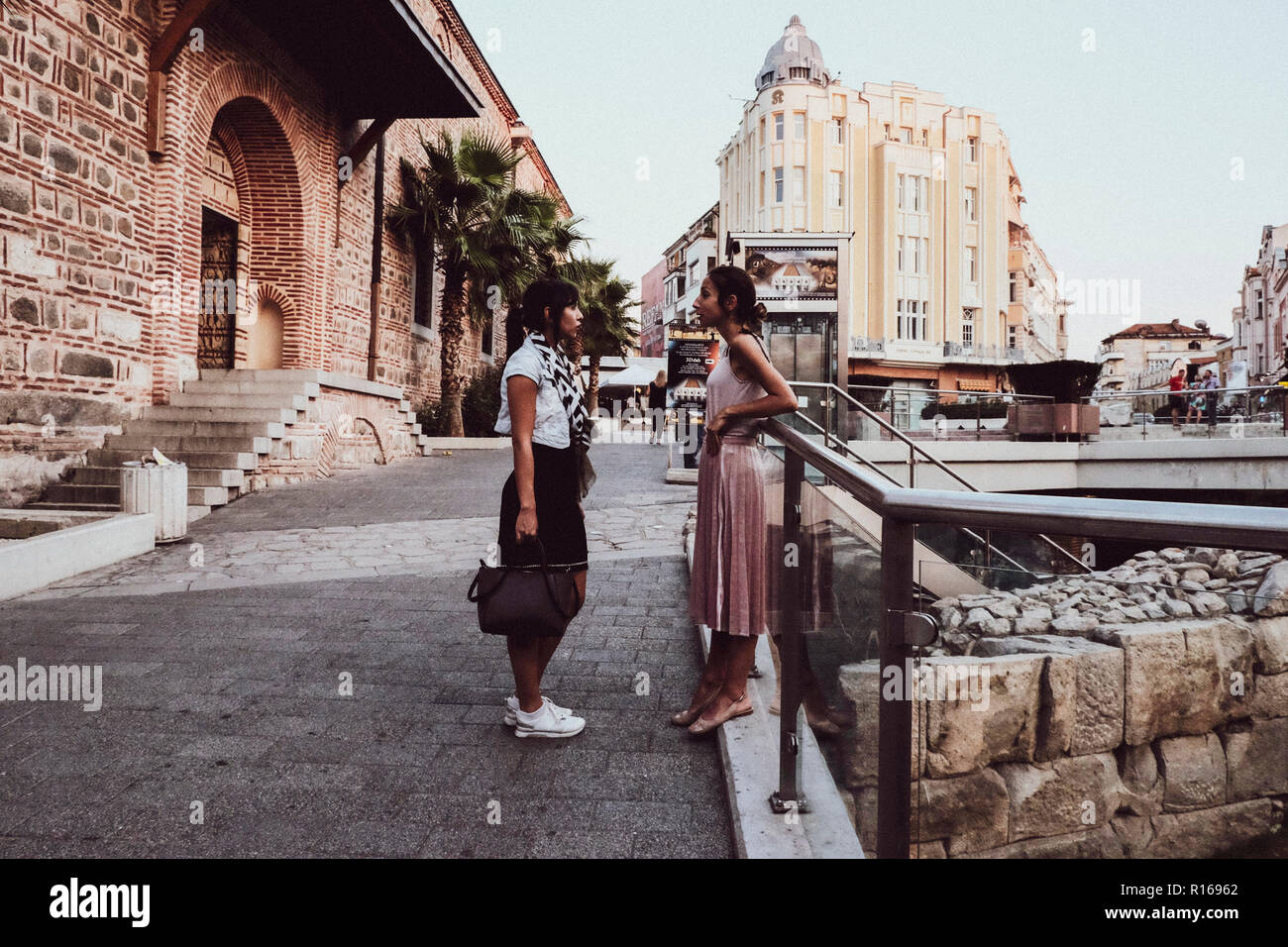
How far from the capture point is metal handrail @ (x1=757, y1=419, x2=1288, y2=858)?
1.28 m

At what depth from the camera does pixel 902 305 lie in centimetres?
4594

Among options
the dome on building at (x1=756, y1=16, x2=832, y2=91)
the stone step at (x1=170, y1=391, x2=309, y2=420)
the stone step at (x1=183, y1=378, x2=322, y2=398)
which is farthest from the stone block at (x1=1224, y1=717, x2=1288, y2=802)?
the dome on building at (x1=756, y1=16, x2=832, y2=91)

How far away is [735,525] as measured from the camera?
10.9 feet

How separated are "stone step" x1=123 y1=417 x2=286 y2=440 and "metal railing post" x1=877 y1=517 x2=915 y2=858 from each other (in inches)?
406

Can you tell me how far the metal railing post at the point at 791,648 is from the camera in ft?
8.93

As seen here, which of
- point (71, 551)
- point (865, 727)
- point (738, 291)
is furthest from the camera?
point (71, 551)

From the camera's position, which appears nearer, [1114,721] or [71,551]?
[1114,721]

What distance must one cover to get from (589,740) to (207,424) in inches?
350

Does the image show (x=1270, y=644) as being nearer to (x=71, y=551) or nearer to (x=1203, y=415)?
(x=71, y=551)

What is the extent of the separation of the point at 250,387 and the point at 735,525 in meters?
10.5

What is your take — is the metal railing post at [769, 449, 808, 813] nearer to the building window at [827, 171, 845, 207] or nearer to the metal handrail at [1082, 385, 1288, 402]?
the metal handrail at [1082, 385, 1288, 402]

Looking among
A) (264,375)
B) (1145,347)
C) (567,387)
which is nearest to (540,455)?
(567,387)
